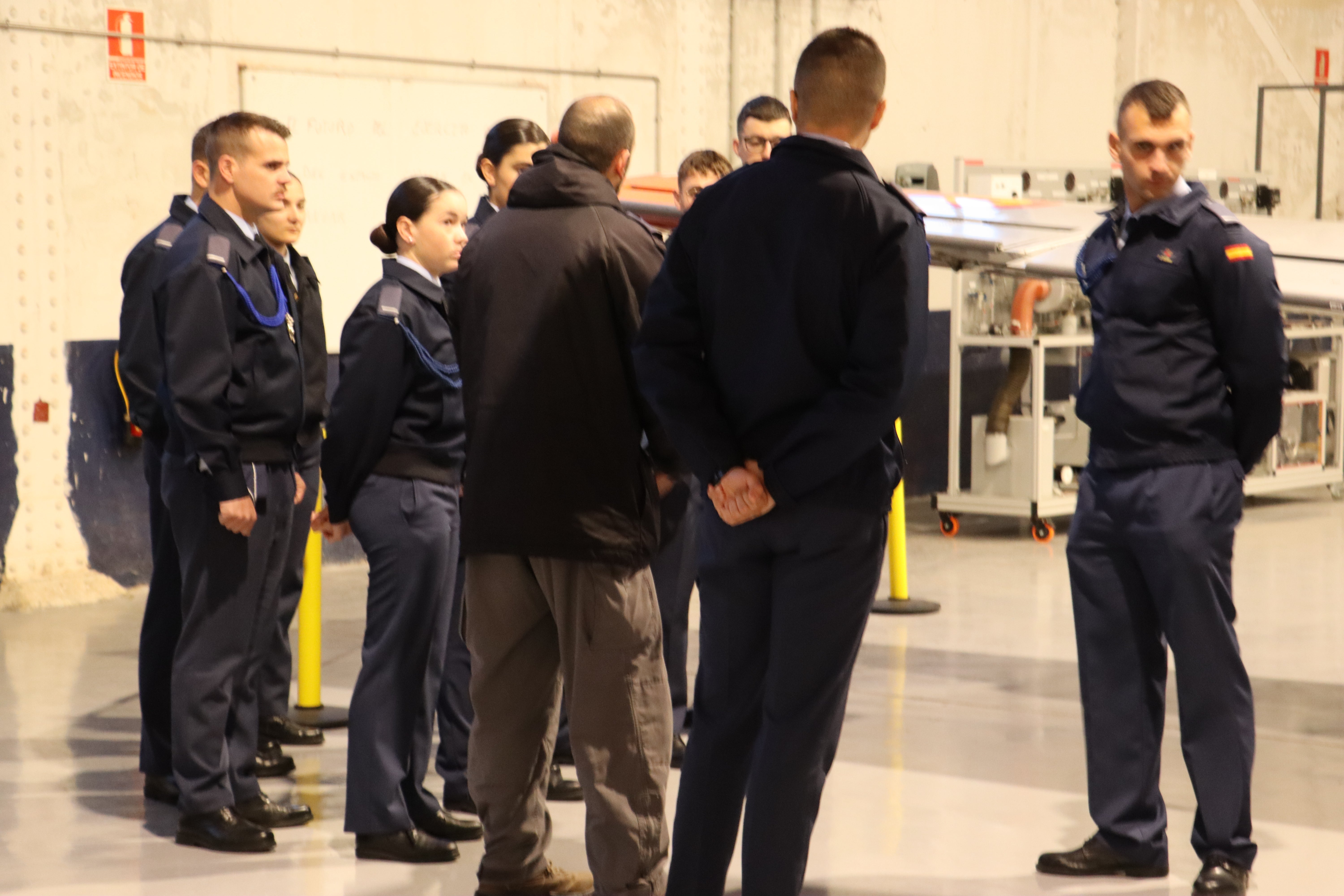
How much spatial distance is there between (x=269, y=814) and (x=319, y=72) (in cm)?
498

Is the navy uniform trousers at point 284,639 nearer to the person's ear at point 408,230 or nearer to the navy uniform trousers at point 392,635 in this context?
the navy uniform trousers at point 392,635

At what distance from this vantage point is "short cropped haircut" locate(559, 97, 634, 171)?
349 cm

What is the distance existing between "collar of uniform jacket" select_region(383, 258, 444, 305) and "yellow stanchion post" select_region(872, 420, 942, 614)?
12.4 feet

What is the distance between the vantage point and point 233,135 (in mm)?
4164

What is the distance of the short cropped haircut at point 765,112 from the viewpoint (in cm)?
557

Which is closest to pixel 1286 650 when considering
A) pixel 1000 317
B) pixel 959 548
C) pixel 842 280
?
pixel 959 548

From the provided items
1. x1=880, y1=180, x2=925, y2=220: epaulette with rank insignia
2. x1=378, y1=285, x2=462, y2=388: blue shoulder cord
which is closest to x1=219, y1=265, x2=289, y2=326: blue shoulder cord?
x1=378, y1=285, x2=462, y2=388: blue shoulder cord

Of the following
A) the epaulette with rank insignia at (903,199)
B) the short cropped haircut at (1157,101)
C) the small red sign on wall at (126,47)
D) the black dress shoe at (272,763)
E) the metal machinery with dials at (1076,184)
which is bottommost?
the black dress shoe at (272,763)

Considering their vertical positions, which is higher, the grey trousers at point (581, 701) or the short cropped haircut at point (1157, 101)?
the short cropped haircut at point (1157, 101)

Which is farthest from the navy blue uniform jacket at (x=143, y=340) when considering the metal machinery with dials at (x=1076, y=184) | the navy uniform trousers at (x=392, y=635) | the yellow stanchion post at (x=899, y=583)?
the metal machinery with dials at (x=1076, y=184)

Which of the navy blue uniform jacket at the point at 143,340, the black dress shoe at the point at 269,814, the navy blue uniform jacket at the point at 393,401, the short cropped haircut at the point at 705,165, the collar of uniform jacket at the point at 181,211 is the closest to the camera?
the navy blue uniform jacket at the point at 393,401

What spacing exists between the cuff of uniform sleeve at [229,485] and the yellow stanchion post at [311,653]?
1.53 metres

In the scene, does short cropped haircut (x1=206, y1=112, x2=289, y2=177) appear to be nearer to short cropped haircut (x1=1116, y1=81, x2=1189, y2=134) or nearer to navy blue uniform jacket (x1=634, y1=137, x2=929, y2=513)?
navy blue uniform jacket (x1=634, y1=137, x2=929, y2=513)

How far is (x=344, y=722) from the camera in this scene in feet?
18.0
